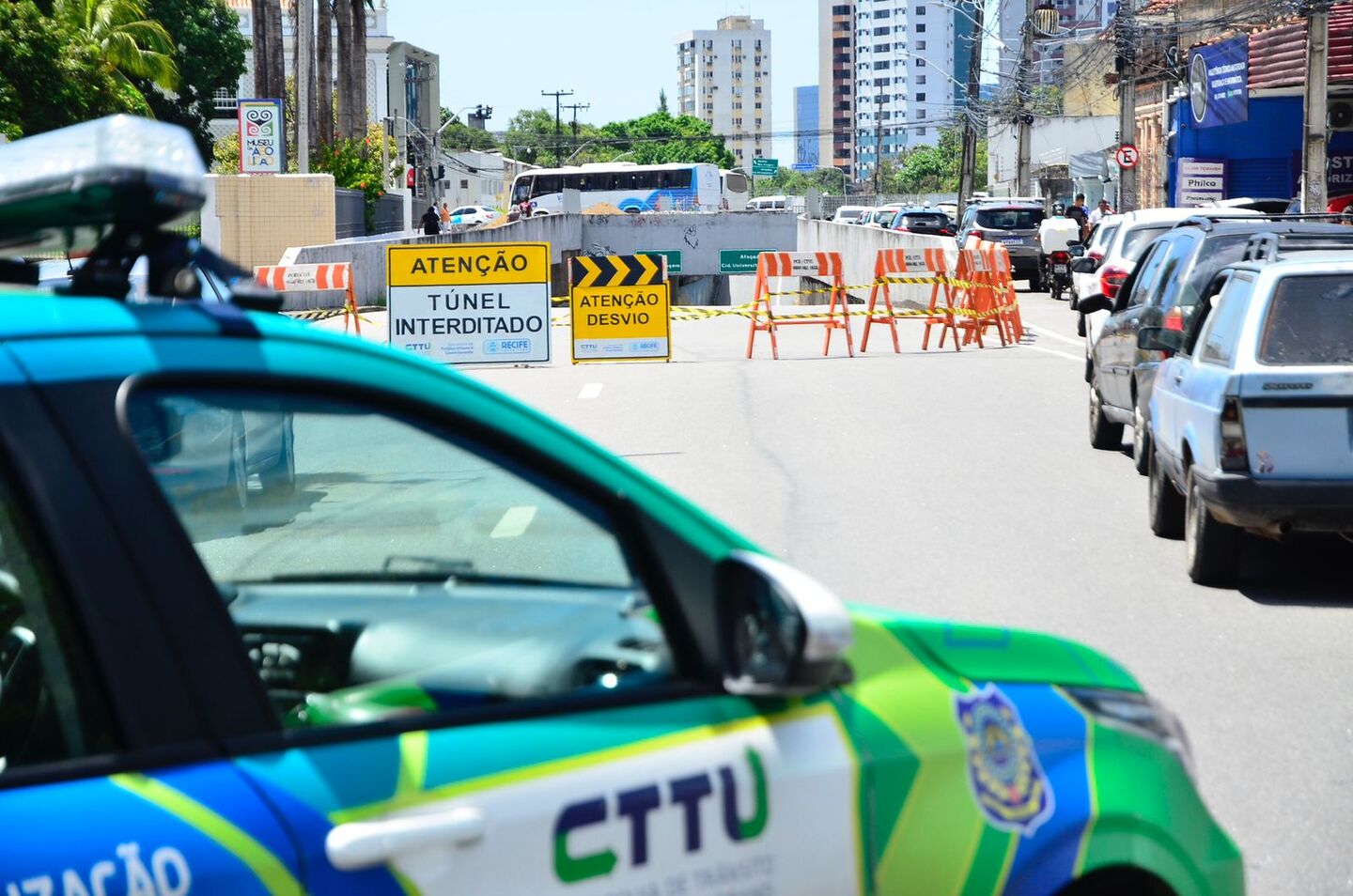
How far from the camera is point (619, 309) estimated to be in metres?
21.6

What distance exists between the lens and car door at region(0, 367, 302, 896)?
2215 millimetres

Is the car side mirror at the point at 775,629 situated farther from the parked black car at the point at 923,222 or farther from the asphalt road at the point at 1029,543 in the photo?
the parked black car at the point at 923,222

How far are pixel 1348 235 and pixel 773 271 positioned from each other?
1412cm

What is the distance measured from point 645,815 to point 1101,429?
12.5 m

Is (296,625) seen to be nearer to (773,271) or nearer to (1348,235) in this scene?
(1348,235)

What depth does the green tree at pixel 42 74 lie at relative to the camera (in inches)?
1469

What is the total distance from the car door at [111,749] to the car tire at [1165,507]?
874cm

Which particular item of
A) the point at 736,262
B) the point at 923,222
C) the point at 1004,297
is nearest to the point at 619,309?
the point at 1004,297

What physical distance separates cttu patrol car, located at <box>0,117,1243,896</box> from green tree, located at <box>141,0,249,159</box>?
7014cm

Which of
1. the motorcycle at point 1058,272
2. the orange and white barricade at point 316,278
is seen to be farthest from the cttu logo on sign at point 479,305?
the motorcycle at point 1058,272

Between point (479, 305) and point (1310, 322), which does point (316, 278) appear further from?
point (1310, 322)

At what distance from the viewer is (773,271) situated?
25.4 metres

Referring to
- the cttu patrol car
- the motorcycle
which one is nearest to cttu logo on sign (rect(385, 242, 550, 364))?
the cttu patrol car

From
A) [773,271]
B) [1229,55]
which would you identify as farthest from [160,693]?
[1229,55]
